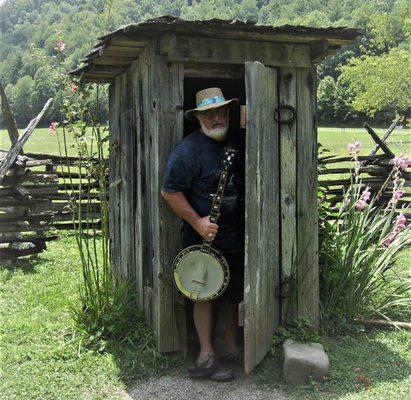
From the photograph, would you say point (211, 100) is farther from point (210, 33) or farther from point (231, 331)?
point (231, 331)

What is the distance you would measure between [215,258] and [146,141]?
139 centimetres

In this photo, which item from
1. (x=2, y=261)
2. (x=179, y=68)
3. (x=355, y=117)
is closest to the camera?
(x=179, y=68)

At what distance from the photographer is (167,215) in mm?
4820

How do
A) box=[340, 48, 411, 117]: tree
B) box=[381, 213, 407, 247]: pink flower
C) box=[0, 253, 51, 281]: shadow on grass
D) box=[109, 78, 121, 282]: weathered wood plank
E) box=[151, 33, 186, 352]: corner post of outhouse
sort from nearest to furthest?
1. box=[151, 33, 186, 352]: corner post of outhouse
2. box=[381, 213, 407, 247]: pink flower
3. box=[109, 78, 121, 282]: weathered wood plank
4. box=[0, 253, 51, 281]: shadow on grass
5. box=[340, 48, 411, 117]: tree

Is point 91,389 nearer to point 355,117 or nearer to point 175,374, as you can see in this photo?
point 175,374

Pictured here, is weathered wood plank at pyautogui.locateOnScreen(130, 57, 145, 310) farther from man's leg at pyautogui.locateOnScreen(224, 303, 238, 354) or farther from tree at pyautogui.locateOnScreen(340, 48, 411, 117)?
tree at pyautogui.locateOnScreen(340, 48, 411, 117)

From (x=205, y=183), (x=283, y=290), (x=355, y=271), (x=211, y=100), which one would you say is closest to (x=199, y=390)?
(x=283, y=290)

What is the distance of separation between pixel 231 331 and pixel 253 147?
1.74 meters

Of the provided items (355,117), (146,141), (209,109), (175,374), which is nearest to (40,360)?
(175,374)

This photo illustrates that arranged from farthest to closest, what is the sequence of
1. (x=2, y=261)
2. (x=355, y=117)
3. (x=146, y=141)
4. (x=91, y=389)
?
1. (x=355, y=117)
2. (x=2, y=261)
3. (x=146, y=141)
4. (x=91, y=389)

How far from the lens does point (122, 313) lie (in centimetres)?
Answer: 534

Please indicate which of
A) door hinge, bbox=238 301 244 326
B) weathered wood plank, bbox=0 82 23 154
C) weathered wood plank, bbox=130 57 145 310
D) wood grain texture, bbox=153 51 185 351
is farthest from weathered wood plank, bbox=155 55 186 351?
weathered wood plank, bbox=0 82 23 154

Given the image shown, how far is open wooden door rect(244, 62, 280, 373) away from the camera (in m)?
4.34

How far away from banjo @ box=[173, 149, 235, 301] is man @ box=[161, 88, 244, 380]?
0.44 feet
